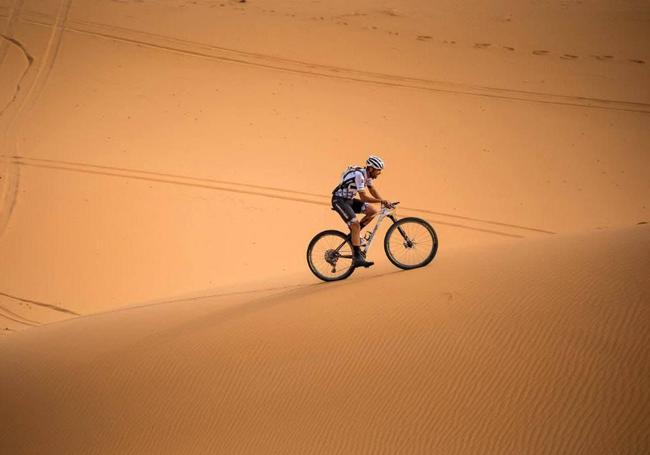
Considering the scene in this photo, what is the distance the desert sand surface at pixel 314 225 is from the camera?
6414 millimetres

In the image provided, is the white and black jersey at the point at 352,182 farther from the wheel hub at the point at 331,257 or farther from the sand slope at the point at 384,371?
the sand slope at the point at 384,371

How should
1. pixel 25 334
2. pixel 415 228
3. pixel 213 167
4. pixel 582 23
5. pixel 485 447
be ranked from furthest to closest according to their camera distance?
pixel 582 23, pixel 213 167, pixel 25 334, pixel 415 228, pixel 485 447

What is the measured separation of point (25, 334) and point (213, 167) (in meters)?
9.80

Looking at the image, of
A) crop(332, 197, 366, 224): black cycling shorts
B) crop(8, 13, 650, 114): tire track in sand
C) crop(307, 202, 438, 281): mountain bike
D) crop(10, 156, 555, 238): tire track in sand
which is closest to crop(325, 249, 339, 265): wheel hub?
crop(307, 202, 438, 281): mountain bike

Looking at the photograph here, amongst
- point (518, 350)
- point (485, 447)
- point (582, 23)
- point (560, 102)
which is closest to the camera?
point (485, 447)

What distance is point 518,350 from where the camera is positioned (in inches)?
261

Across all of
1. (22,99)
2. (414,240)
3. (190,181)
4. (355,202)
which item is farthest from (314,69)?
(414,240)

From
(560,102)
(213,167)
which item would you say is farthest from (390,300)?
(560,102)

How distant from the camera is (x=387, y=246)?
930cm

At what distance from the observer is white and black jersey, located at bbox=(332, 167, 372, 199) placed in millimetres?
9148

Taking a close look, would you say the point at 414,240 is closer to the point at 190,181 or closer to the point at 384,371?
the point at 384,371

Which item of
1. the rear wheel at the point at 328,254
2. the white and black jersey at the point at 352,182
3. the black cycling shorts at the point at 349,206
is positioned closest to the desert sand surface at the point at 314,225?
the rear wheel at the point at 328,254

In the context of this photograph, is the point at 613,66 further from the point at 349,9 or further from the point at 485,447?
the point at 485,447

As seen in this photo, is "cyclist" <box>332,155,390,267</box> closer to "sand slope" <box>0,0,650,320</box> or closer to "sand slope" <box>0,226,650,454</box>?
"sand slope" <box>0,226,650,454</box>
